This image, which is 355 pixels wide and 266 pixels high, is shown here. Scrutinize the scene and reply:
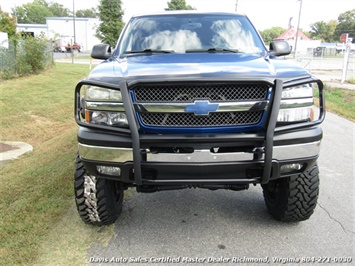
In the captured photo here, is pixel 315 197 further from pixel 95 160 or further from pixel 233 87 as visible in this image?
pixel 95 160

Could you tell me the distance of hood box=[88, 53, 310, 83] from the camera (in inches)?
97.3

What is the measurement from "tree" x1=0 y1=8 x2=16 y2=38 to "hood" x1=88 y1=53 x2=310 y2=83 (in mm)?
14310

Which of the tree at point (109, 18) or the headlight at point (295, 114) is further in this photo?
the tree at point (109, 18)

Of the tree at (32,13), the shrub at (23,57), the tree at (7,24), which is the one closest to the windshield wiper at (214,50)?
the shrub at (23,57)

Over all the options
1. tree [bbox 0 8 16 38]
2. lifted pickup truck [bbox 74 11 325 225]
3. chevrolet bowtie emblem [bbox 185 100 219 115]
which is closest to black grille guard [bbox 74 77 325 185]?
lifted pickup truck [bbox 74 11 325 225]

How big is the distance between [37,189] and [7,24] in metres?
14.0

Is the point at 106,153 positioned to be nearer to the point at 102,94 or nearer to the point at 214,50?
the point at 102,94

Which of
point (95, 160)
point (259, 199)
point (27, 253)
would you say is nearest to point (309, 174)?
point (259, 199)

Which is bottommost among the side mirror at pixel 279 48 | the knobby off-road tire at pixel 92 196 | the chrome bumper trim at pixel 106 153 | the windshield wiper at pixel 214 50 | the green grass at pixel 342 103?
the green grass at pixel 342 103

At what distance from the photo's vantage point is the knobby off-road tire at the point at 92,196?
2945 millimetres

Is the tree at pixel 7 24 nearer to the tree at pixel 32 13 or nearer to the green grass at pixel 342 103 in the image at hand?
the green grass at pixel 342 103

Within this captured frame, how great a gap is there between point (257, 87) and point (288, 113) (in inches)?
12.2

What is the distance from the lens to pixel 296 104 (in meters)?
2.53

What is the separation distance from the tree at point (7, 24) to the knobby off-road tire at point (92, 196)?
14.3 meters
